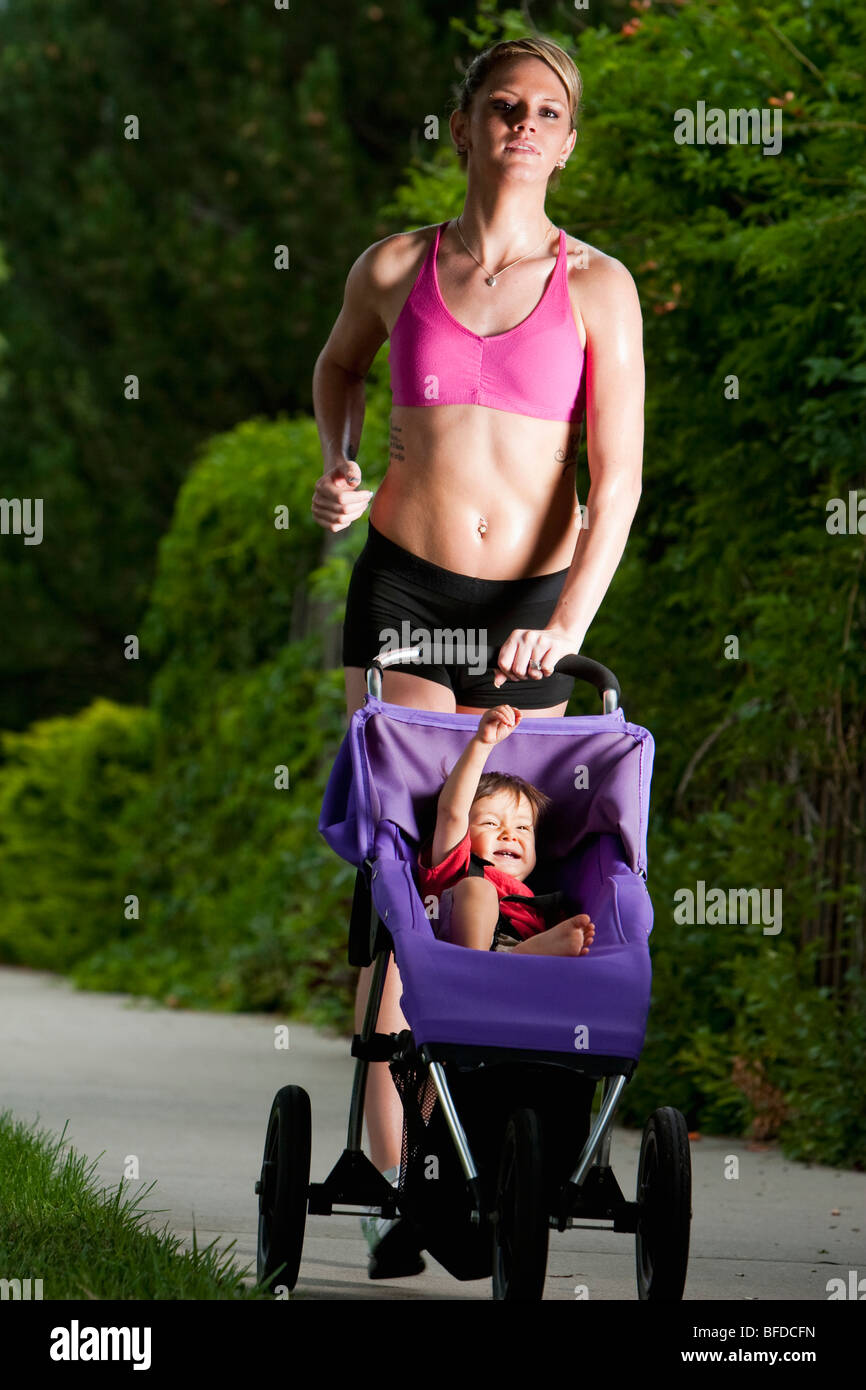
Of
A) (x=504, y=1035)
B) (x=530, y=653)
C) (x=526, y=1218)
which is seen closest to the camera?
(x=526, y=1218)

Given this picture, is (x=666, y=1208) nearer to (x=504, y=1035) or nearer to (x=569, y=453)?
(x=504, y=1035)

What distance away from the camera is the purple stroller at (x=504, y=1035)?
3.00 meters

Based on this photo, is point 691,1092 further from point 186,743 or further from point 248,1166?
point 186,743

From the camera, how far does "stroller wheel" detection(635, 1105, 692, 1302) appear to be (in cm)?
307

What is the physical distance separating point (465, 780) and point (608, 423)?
0.77m

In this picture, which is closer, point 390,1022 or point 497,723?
point 497,723

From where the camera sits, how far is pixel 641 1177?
127 inches

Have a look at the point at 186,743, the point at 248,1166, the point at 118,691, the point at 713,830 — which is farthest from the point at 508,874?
the point at 118,691

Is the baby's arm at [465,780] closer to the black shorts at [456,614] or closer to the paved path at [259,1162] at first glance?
the black shorts at [456,614]

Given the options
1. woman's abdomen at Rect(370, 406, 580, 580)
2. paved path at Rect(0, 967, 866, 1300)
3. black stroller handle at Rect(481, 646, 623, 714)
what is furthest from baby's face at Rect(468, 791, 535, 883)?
paved path at Rect(0, 967, 866, 1300)

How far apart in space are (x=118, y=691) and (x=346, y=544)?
1102cm

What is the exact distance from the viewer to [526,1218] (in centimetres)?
285

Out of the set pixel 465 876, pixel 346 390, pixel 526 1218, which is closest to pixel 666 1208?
pixel 526 1218

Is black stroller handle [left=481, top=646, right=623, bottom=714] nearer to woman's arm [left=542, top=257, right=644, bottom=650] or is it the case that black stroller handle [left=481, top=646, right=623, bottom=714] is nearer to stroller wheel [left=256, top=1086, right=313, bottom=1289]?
woman's arm [left=542, top=257, right=644, bottom=650]
